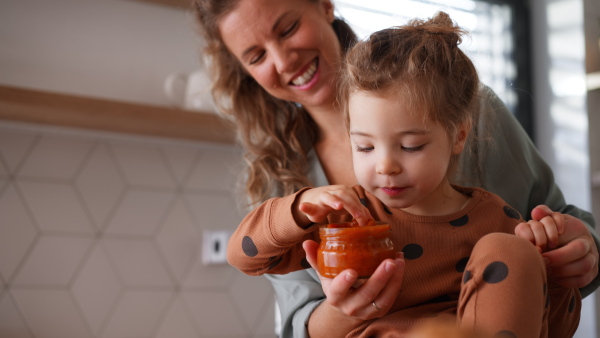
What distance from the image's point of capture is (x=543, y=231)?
0.87 meters

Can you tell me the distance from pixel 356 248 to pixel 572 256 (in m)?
0.33

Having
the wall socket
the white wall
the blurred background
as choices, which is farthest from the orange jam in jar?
the wall socket

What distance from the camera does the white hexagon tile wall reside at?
1.88m

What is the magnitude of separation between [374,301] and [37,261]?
1.43 m

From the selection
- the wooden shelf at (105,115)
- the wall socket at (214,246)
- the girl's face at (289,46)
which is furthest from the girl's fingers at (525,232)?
the wall socket at (214,246)

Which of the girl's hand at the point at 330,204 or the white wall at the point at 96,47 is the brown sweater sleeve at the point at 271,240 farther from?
the white wall at the point at 96,47

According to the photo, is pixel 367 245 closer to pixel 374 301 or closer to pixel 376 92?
pixel 374 301

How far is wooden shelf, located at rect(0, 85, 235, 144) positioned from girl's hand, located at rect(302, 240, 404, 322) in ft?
3.77

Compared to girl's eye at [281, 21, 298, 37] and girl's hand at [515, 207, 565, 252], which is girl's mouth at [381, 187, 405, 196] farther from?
girl's eye at [281, 21, 298, 37]

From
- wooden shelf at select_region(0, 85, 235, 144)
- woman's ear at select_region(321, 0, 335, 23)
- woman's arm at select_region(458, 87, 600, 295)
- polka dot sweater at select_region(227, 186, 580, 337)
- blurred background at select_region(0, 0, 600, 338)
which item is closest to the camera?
polka dot sweater at select_region(227, 186, 580, 337)

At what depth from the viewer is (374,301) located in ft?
2.68

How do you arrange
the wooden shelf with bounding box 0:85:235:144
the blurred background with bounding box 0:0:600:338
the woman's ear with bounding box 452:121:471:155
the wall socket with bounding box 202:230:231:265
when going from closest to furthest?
the woman's ear with bounding box 452:121:471:155 < the wooden shelf with bounding box 0:85:235:144 < the blurred background with bounding box 0:0:600:338 < the wall socket with bounding box 202:230:231:265

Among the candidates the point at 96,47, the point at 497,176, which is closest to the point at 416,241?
the point at 497,176

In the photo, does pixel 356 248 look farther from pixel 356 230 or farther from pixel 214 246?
pixel 214 246
